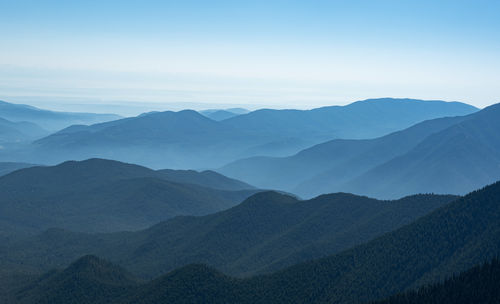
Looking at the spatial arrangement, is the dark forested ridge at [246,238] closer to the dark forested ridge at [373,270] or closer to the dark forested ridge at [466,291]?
the dark forested ridge at [373,270]

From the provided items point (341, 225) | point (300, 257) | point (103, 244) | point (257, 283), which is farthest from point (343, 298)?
point (103, 244)

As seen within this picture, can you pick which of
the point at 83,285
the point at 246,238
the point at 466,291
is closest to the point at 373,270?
the point at 466,291

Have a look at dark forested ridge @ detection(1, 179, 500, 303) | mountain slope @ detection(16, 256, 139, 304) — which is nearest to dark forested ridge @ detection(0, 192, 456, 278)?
dark forested ridge @ detection(1, 179, 500, 303)

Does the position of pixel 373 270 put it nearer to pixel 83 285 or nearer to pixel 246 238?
pixel 83 285

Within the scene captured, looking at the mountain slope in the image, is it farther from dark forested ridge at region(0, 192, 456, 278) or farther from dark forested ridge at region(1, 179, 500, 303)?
dark forested ridge at region(0, 192, 456, 278)

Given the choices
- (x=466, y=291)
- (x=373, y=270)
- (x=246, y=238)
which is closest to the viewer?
(x=466, y=291)
